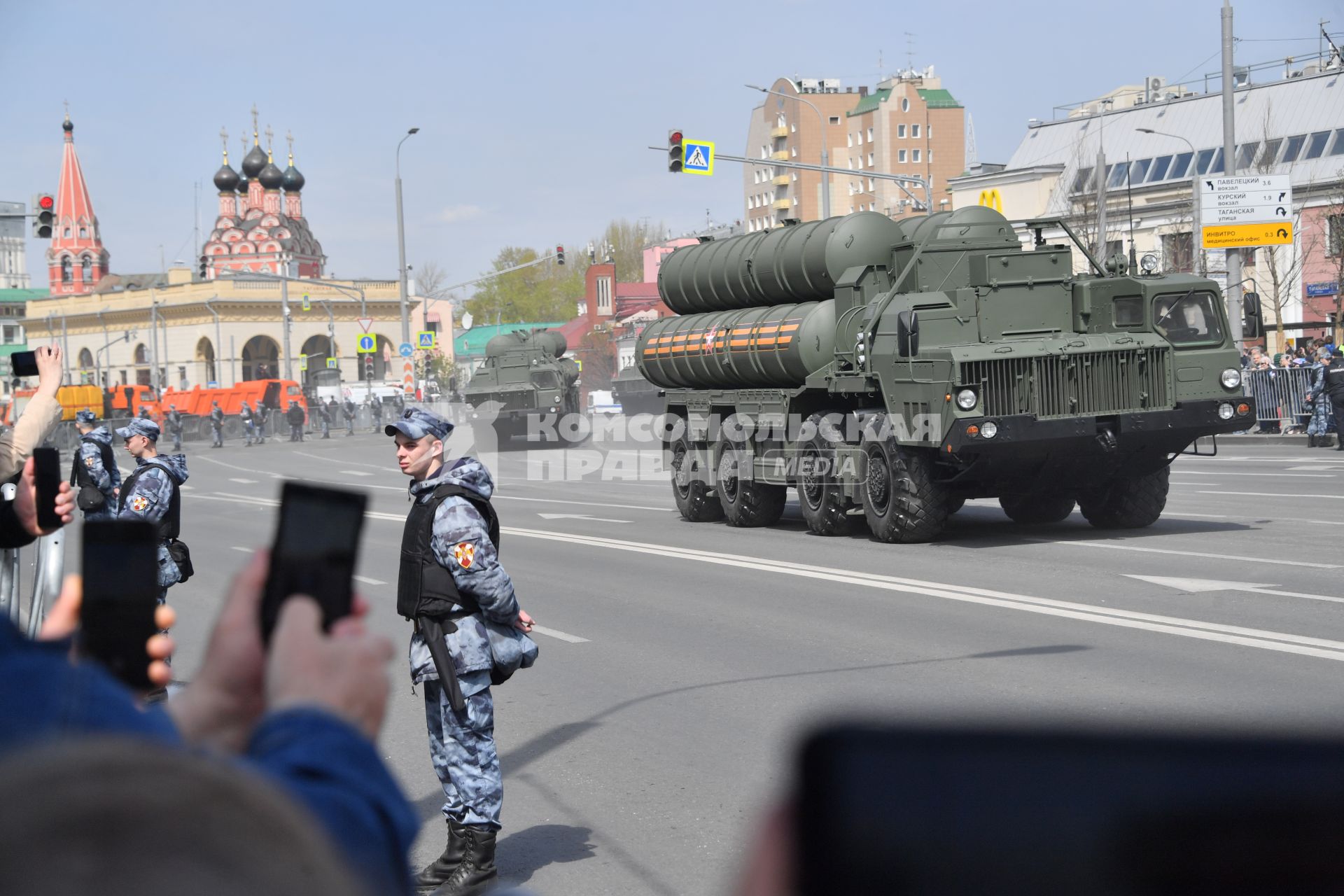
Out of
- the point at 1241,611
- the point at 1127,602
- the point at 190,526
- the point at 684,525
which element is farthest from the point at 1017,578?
the point at 190,526

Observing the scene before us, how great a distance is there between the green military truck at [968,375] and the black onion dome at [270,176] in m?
104

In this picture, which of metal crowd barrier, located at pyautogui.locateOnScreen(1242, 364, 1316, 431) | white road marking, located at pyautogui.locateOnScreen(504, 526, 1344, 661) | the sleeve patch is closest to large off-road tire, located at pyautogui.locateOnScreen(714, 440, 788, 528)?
white road marking, located at pyautogui.locateOnScreen(504, 526, 1344, 661)

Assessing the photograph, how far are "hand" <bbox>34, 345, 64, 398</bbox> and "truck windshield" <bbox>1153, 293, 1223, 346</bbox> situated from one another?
12272 mm

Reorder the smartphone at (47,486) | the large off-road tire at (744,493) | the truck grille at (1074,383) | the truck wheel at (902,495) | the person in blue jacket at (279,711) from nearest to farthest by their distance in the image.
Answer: the person in blue jacket at (279,711) < the smartphone at (47,486) < the truck grille at (1074,383) < the truck wheel at (902,495) < the large off-road tire at (744,493)

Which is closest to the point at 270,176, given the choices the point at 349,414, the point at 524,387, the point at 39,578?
the point at 349,414

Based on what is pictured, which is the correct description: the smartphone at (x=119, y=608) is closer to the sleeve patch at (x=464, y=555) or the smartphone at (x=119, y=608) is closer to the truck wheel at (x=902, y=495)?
the sleeve patch at (x=464, y=555)

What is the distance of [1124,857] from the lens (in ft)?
2.78

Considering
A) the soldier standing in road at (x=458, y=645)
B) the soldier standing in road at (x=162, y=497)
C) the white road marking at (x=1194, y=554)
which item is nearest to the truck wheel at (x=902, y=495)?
the white road marking at (x=1194, y=554)

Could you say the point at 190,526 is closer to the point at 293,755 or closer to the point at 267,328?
the point at 293,755

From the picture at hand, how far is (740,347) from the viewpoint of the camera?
18.8 m

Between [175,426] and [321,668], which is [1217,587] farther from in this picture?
[175,426]

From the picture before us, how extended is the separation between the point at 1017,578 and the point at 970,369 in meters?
2.75

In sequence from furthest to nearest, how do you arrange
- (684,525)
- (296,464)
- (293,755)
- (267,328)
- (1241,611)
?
(267,328), (296,464), (684,525), (1241,611), (293,755)

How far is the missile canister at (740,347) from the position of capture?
685 inches
